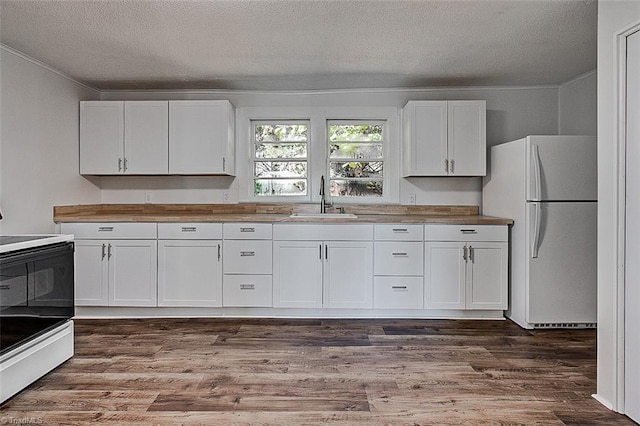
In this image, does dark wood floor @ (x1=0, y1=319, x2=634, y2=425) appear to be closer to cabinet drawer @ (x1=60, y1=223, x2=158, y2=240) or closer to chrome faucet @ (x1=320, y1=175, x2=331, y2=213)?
cabinet drawer @ (x1=60, y1=223, x2=158, y2=240)


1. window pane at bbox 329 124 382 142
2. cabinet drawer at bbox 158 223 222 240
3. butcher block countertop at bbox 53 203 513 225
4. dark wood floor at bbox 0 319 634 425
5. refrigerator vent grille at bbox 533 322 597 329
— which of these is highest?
window pane at bbox 329 124 382 142

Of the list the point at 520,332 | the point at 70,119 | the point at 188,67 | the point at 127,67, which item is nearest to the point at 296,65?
the point at 188,67

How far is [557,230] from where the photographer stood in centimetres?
341

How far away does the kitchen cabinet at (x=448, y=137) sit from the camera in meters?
4.00

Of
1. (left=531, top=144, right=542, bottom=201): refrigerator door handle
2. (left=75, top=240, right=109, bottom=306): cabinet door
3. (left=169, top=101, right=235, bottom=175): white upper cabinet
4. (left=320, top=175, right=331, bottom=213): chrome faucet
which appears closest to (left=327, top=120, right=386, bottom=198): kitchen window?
(left=320, top=175, right=331, bottom=213): chrome faucet

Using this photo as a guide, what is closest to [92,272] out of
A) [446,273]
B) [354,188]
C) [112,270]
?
[112,270]

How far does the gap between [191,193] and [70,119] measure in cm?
124

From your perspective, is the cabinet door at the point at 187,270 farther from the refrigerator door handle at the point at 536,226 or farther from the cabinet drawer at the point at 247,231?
the refrigerator door handle at the point at 536,226

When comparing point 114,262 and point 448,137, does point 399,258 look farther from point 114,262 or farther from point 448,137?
point 114,262

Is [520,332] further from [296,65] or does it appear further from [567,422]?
[296,65]

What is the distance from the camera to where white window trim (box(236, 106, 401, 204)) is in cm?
437

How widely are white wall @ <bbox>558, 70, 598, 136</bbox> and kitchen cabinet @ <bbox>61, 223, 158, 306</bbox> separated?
12.8 ft

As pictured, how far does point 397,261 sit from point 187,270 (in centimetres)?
179

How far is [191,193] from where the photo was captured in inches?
174
